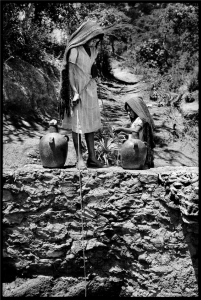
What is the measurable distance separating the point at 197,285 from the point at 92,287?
43.8 inches

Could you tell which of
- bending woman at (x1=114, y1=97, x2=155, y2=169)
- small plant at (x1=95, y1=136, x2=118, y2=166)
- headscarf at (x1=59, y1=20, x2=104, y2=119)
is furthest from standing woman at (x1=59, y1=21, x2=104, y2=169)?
small plant at (x1=95, y1=136, x2=118, y2=166)

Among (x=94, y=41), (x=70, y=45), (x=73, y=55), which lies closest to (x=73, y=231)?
(x=73, y=55)

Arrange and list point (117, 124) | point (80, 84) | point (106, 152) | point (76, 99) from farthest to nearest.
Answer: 1. point (117, 124)
2. point (106, 152)
3. point (80, 84)
4. point (76, 99)

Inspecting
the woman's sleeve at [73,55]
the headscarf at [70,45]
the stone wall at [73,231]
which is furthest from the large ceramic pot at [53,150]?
the woman's sleeve at [73,55]

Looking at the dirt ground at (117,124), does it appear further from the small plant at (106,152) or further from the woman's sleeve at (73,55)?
the woman's sleeve at (73,55)

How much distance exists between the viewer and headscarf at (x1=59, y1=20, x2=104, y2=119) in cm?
371

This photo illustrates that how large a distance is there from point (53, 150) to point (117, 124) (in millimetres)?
5714

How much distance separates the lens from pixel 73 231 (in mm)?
3639

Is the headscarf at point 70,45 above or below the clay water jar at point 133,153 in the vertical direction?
above

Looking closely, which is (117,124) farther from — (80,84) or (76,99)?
(76,99)

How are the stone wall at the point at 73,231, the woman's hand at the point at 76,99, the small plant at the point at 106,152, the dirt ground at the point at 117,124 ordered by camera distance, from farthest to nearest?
the dirt ground at the point at 117,124 < the small plant at the point at 106,152 < the woman's hand at the point at 76,99 < the stone wall at the point at 73,231

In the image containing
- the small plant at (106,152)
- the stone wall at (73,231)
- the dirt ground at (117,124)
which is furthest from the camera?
the dirt ground at (117,124)

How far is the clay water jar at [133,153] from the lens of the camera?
3.54m

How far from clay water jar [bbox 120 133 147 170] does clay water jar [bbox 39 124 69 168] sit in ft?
2.20
